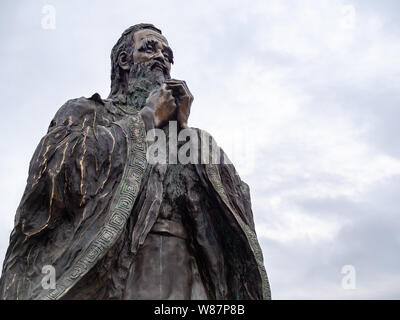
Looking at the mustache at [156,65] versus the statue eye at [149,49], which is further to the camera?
the statue eye at [149,49]

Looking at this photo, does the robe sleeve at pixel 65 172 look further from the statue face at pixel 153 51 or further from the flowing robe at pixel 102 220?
the statue face at pixel 153 51

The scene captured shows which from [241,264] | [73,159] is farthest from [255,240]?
[73,159]

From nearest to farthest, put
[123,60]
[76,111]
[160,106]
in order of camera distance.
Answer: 1. [76,111]
2. [160,106]
3. [123,60]

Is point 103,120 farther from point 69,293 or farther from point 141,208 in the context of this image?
point 69,293

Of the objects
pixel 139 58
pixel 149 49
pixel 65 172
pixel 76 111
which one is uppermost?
pixel 149 49

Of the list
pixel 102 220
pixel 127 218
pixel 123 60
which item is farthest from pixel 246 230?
pixel 123 60

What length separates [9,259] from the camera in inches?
227

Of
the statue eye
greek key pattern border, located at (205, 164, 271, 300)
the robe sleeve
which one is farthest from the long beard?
greek key pattern border, located at (205, 164, 271, 300)

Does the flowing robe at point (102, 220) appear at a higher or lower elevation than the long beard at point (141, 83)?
lower

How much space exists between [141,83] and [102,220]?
2132mm

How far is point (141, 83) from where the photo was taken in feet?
23.6

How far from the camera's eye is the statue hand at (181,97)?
6770mm

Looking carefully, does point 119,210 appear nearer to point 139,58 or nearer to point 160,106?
point 160,106

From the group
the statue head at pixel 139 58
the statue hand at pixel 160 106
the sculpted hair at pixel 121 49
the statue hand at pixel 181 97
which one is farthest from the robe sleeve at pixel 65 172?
the sculpted hair at pixel 121 49
